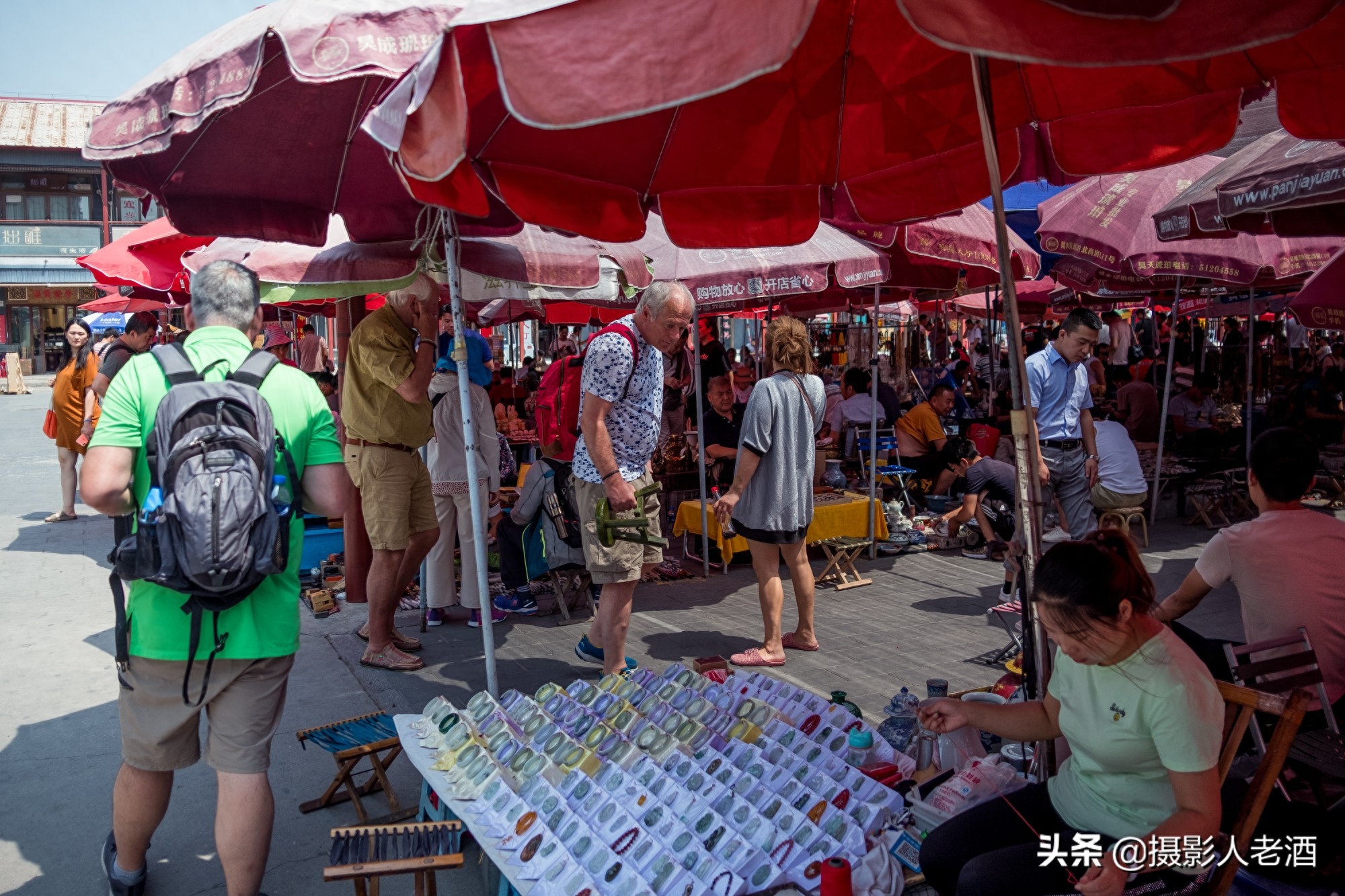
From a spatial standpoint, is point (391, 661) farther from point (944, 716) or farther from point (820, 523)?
point (820, 523)

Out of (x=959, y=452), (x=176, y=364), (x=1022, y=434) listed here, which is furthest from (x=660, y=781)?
(x=959, y=452)

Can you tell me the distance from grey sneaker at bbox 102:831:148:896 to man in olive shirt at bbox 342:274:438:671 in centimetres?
206

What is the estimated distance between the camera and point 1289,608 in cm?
308

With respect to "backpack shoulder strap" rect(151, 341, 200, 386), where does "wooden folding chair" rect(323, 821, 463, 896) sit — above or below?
below

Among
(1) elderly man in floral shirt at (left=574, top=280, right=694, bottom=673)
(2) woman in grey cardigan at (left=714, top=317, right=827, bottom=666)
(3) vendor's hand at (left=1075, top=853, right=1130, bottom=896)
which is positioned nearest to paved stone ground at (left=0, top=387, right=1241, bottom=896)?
(2) woman in grey cardigan at (left=714, top=317, right=827, bottom=666)

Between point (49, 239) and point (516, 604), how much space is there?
128 ft

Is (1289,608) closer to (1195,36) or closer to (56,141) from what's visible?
(1195,36)

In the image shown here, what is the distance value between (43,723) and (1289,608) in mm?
5304

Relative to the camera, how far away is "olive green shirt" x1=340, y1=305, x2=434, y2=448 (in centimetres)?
484

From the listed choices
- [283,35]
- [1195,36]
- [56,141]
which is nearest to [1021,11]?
[1195,36]

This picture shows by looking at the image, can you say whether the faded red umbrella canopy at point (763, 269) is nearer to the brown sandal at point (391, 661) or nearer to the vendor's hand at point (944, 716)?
the brown sandal at point (391, 661)

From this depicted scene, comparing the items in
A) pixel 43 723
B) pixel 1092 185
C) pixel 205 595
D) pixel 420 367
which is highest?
pixel 1092 185

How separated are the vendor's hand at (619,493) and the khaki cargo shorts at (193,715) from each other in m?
1.79

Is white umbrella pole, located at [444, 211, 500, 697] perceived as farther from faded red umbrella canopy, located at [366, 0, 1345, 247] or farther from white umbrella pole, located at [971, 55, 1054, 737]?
white umbrella pole, located at [971, 55, 1054, 737]
